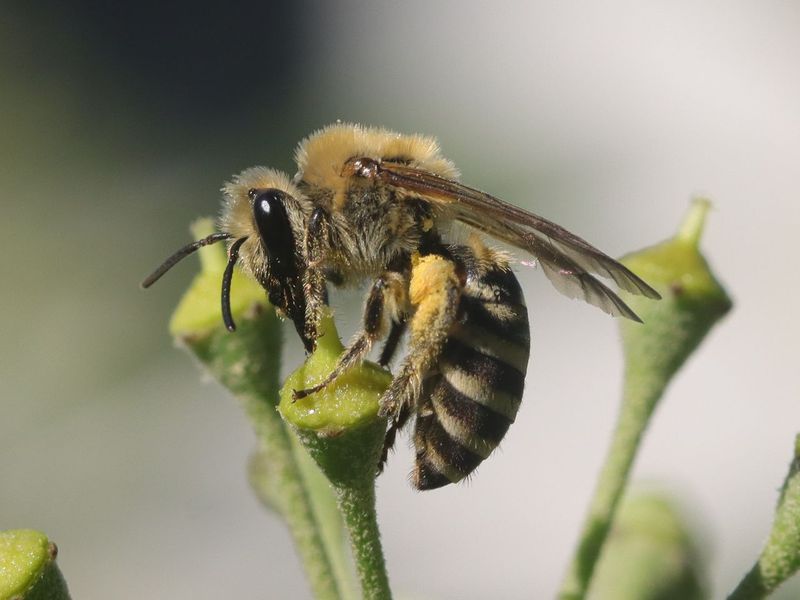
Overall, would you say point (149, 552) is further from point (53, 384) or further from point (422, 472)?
point (422, 472)

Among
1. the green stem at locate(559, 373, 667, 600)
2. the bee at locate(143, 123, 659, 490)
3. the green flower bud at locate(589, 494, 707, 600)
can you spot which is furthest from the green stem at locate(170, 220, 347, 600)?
the green flower bud at locate(589, 494, 707, 600)

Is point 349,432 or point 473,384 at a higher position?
point 473,384

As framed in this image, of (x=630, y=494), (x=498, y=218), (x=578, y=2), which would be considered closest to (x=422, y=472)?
(x=498, y=218)

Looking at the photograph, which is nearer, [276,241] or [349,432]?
[349,432]

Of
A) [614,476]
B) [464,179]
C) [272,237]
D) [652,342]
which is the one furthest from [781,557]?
[464,179]

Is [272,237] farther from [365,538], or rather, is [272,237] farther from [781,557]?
[781,557]

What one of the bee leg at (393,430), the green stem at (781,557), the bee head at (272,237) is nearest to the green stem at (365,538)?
the bee leg at (393,430)

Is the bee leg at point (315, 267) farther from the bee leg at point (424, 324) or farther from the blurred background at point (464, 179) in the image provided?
the blurred background at point (464, 179)
